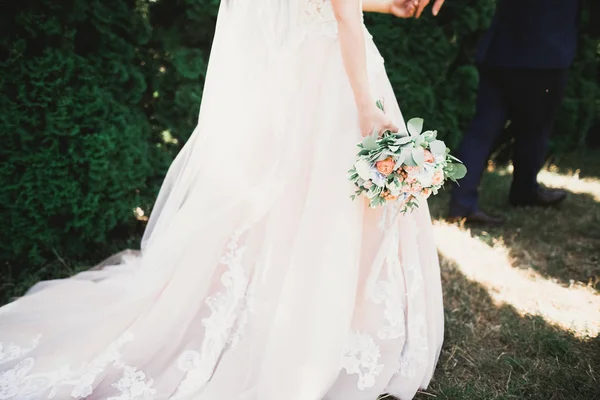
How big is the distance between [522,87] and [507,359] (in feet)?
7.52

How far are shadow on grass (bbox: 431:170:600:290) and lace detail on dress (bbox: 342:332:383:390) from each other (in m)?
A: 1.69

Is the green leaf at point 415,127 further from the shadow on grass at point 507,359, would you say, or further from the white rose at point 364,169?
the shadow on grass at point 507,359

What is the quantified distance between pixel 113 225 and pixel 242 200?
4.69 ft

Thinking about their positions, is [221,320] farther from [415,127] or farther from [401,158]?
[415,127]

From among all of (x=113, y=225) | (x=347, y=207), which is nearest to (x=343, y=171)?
(x=347, y=207)

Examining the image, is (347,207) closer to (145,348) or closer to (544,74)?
(145,348)

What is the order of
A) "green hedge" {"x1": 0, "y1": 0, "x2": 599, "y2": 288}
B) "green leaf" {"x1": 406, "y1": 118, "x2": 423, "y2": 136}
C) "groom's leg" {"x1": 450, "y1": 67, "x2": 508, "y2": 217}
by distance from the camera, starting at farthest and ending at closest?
"groom's leg" {"x1": 450, "y1": 67, "x2": 508, "y2": 217} < "green hedge" {"x1": 0, "y1": 0, "x2": 599, "y2": 288} < "green leaf" {"x1": 406, "y1": 118, "x2": 423, "y2": 136}

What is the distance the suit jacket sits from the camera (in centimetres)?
378

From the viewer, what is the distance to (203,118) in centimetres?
246

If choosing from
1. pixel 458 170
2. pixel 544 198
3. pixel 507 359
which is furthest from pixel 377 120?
pixel 544 198

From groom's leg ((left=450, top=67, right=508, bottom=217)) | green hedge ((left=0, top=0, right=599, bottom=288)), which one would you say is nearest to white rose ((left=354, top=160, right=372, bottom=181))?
green hedge ((left=0, top=0, right=599, bottom=288))

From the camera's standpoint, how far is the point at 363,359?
224cm

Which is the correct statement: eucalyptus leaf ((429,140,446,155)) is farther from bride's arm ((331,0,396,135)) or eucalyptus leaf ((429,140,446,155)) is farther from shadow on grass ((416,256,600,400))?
shadow on grass ((416,256,600,400))

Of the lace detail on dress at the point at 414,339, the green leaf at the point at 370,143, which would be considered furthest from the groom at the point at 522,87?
the green leaf at the point at 370,143
